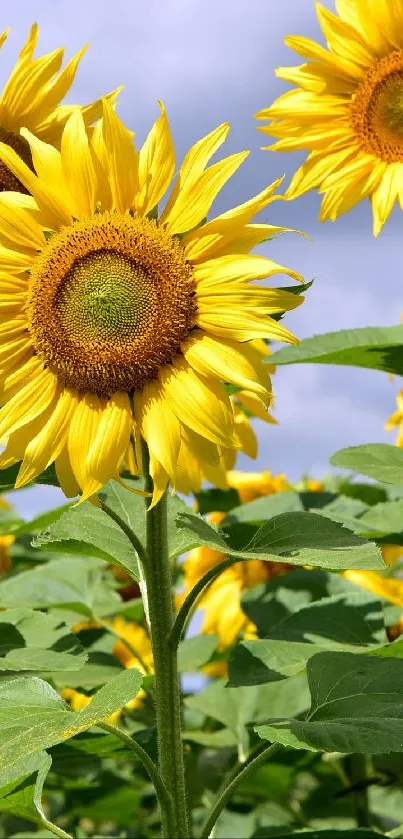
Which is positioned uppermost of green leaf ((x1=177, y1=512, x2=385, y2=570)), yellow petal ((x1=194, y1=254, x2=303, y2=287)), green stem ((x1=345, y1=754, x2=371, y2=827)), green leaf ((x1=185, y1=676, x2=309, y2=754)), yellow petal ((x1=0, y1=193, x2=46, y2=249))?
yellow petal ((x1=0, y1=193, x2=46, y2=249))

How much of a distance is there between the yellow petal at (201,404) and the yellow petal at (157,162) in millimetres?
264

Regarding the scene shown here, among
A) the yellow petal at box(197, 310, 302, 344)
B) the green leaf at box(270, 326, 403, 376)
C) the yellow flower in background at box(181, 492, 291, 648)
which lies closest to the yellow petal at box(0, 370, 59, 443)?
the yellow petal at box(197, 310, 302, 344)

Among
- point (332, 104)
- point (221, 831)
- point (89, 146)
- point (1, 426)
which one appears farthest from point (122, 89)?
point (221, 831)

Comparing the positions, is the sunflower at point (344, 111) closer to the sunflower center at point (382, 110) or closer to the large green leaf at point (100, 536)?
the sunflower center at point (382, 110)

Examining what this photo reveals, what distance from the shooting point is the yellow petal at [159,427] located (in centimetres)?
155

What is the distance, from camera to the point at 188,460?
2168 millimetres

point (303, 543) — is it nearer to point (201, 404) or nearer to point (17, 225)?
point (201, 404)

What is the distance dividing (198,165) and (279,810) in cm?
223

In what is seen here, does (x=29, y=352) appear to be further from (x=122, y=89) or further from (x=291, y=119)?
(x=291, y=119)

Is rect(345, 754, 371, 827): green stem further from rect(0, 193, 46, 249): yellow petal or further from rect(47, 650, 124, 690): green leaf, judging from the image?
rect(0, 193, 46, 249): yellow petal

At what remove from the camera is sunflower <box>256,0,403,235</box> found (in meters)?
Result: 2.82

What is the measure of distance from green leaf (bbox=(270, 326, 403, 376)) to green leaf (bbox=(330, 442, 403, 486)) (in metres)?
0.17

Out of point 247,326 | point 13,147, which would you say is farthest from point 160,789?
point 13,147

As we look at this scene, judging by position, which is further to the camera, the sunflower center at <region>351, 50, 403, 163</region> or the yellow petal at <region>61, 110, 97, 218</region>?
the sunflower center at <region>351, 50, 403, 163</region>
